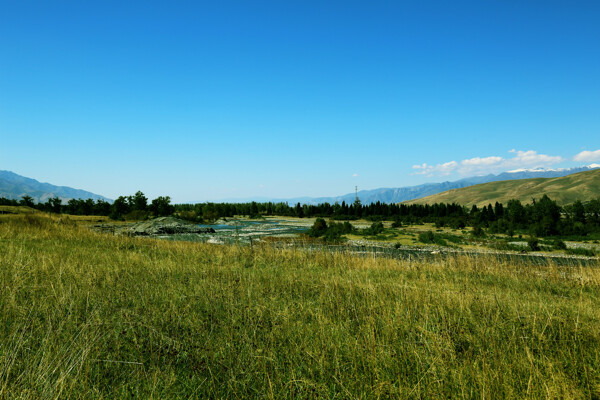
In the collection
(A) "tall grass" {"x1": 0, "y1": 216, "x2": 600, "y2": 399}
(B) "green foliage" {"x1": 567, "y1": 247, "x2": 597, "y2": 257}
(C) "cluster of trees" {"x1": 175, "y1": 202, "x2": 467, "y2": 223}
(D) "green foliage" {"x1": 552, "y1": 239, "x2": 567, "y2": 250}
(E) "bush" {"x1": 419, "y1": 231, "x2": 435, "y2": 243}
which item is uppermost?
(C) "cluster of trees" {"x1": 175, "y1": 202, "x2": 467, "y2": 223}

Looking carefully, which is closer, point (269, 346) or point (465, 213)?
point (269, 346)

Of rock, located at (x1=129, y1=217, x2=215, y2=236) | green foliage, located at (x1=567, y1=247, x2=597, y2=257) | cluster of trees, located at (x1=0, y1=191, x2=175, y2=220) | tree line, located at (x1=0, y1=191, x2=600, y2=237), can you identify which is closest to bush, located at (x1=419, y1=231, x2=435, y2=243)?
tree line, located at (x1=0, y1=191, x2=600, y2=237)

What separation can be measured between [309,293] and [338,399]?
11.7 feet

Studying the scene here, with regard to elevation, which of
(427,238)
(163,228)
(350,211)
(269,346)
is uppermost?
(350,211)

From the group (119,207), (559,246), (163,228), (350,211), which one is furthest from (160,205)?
(559,246)

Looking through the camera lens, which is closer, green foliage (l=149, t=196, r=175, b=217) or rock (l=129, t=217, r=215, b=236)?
rock (l=129, t=217, r=215, b=236)

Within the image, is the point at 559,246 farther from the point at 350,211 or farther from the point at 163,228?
the point at 350,211

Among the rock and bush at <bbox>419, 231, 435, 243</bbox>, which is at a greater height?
the rock

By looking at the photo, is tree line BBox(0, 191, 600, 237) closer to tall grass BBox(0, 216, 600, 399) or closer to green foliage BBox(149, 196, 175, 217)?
green foliage BBox(149, 196, 175, 217)

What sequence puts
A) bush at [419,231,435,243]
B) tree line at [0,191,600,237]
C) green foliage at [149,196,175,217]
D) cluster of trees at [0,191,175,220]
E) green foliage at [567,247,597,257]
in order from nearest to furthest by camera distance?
green foliage at [567,247,597,257]
bush at [419,231,435,243]
tree line at [0,191,600,237]
cluster of trees at [0,191,175,220]
green foliage at [149,196,175,217]

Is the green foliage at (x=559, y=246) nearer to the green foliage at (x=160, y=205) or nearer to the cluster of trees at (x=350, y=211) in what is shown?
the cluster of trees at (x=350, y=211)

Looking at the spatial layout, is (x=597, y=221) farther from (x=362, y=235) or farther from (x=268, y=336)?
(x=268, y=336)

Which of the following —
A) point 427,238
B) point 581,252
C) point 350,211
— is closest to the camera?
point 581,252

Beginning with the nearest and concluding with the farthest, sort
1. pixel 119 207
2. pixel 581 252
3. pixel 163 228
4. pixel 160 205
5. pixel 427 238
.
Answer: pixel 581 252 → pixel 427 238 → pixel 163 228 → pixel 119 207 → pixel 160 205
